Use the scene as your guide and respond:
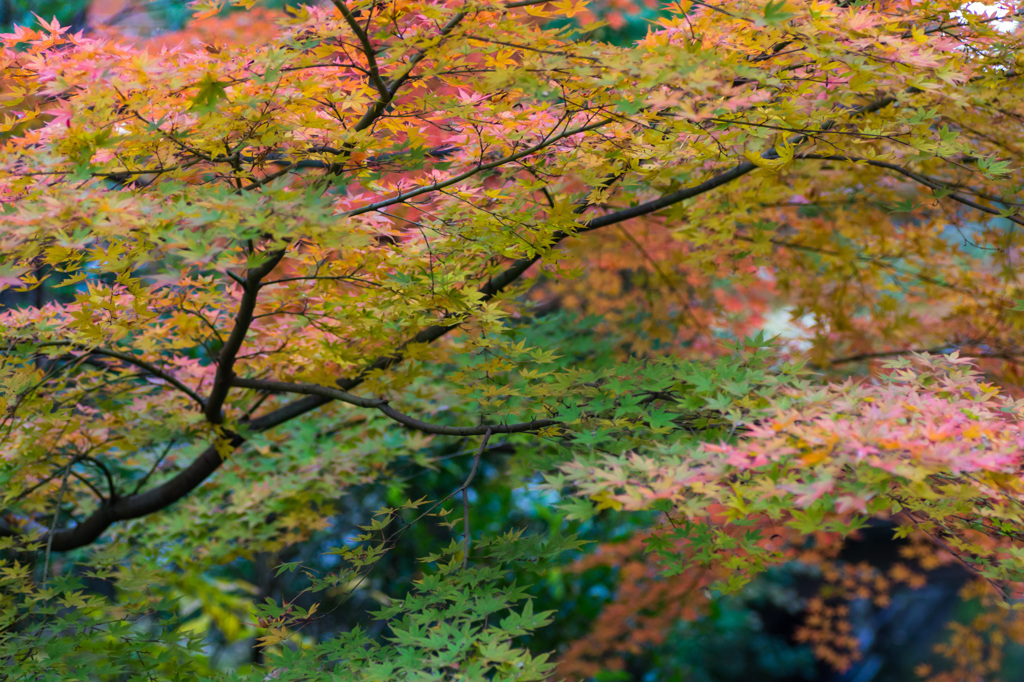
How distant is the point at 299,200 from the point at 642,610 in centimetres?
450

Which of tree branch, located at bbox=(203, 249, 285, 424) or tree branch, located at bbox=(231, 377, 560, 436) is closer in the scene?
tree branch, located at bbox=(203, 249, 285, 424)

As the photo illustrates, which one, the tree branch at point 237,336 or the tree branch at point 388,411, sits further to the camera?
the tree branch at point 388,411

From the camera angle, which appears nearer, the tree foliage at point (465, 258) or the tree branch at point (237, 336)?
the tree foliage at point (465, 258)

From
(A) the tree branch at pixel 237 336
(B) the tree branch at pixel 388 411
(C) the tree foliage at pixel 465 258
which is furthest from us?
(B) the tree branch at pixel 388 411

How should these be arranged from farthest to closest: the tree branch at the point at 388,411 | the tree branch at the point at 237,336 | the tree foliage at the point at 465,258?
the tree branch at the point at 388,411
the tree branch at the point at 237,336
the tree foliage at the point at 465,258

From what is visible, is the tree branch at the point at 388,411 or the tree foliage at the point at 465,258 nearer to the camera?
the tree foliage at the point at 465,258

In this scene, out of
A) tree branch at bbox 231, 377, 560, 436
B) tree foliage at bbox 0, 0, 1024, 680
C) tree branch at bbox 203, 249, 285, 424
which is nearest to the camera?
tree foliage at bbox 0, 0, 1024, 680

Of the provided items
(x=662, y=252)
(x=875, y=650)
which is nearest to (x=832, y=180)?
(x=662, y=252)

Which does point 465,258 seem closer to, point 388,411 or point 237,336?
point 388,411

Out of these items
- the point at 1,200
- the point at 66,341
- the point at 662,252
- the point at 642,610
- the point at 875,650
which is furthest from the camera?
the point at 875,650

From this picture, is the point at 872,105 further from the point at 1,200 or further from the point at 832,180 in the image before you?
the point at 1,200

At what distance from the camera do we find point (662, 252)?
14.6 ft

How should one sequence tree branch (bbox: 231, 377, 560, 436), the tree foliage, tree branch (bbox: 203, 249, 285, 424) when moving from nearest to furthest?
1. the tree foliage
2. tree branch (bbox: 203, 249, 285, 424)
3. tree branch (bbox: 231, 377, 560, 436)

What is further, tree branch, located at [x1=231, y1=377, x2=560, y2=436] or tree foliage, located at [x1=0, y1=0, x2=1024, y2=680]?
tree branch, located at [x1=231, y1=377, x2=560, y2=436]
